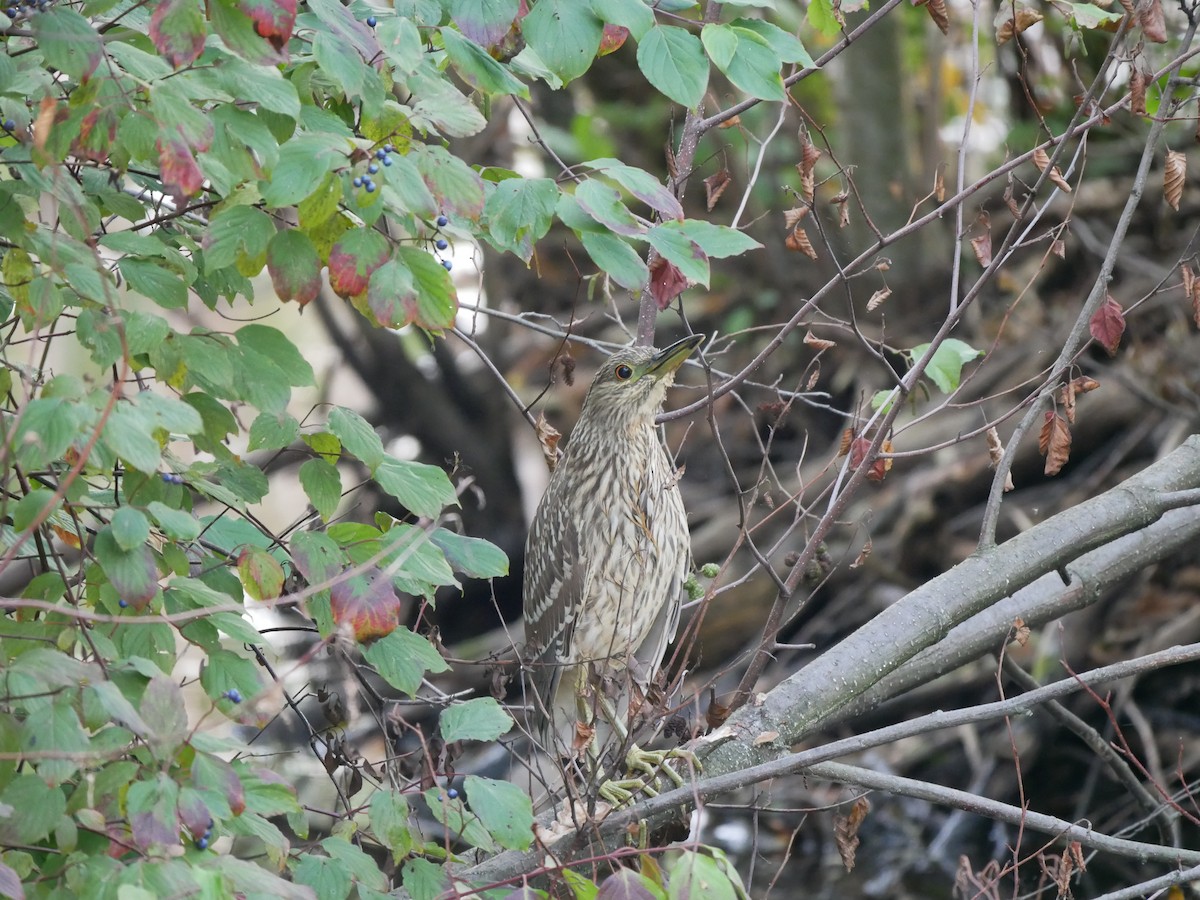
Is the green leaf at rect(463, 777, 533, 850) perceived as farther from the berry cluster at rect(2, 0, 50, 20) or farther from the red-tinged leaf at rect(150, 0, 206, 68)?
the berry cluster at rect(2, 0, 50, 20)

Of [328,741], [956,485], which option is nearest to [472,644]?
[956,485]

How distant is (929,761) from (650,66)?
13.3ft

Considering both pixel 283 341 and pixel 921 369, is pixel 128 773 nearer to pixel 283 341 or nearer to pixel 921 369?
pixel 283 341

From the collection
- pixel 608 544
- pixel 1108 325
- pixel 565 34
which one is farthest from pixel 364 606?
pixel 608 544

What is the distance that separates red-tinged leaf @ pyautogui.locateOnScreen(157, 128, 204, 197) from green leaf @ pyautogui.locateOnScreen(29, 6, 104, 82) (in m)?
0.13

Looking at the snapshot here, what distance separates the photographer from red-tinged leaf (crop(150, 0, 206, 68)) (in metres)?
1.62

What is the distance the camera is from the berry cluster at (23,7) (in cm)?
179

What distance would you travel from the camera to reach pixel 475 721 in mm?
2170

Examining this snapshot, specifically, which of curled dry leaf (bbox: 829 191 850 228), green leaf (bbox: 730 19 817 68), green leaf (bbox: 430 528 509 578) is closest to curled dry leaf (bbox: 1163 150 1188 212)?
curled dry leaf (bbox: 829 191 850 228)

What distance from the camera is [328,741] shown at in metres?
2.68

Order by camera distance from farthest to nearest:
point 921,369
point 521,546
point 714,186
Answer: point 521,546 → point 714,186 → point 921,369

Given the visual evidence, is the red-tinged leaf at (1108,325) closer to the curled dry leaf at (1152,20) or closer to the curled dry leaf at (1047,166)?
the curled dry leaf at (1047,166)

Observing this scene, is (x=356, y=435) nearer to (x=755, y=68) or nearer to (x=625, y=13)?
(x=625, y=13)

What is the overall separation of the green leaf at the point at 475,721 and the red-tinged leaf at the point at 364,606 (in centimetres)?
28
